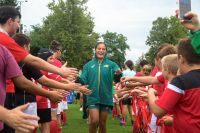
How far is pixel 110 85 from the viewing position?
34.1ft

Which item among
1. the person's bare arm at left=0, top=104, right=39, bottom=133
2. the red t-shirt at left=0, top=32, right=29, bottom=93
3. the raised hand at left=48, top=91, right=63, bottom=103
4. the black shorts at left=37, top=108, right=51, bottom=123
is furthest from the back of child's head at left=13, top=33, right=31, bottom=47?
the person's bare arm at left=0, top=104, right=39, bottom=133

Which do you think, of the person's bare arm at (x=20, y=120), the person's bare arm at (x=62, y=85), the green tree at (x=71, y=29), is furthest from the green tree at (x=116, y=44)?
the person's bare arm at (x=20, y=120)

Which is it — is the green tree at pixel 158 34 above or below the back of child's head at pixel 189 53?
above

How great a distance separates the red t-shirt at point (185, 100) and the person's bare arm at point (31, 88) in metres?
1.44

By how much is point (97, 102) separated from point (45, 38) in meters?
70.1

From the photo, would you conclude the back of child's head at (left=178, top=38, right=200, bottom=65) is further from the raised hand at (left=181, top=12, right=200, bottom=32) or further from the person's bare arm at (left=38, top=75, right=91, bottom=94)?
the person's bare arm at (left=38, top=75, right=91, bottom=94)

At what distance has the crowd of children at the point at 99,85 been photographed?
436 centimetres

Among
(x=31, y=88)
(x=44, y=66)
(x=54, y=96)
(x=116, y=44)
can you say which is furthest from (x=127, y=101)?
(x=116, y=44)

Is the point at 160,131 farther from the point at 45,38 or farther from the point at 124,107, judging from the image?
the point at 45,38

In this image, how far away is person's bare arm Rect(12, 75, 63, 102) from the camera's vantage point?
478 cm

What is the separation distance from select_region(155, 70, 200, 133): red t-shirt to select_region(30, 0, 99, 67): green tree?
65419mm

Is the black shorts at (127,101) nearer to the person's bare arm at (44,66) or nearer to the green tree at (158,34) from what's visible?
the person's bare arm at (44,66)

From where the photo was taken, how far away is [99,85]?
1023cm

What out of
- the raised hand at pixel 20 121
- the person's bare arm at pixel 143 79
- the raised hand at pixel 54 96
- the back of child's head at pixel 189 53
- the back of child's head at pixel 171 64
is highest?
the back of child's head at pixel 189 53
